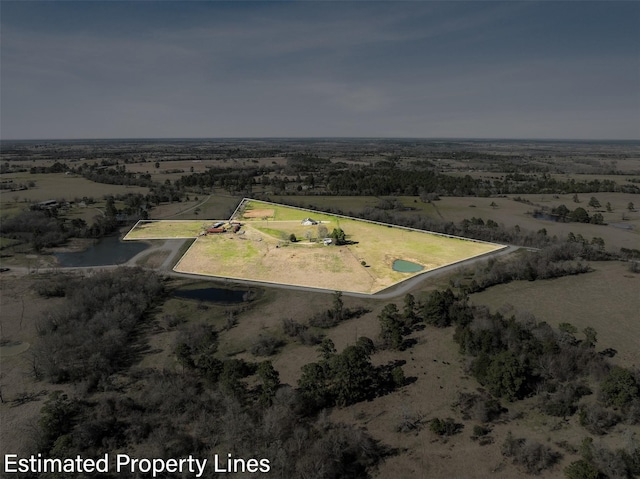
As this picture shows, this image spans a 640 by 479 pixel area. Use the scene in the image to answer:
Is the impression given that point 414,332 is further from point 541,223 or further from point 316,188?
point 316,188

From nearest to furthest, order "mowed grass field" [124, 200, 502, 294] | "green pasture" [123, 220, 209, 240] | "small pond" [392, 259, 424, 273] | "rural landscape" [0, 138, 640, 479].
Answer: "rural landscape" [0, 138, 640, 479] < "mowed grass field" [124, 200, 502, 294] < "small pond" [392, 259, 424, 273] < "green pasture" [123, 220, 209, 240]

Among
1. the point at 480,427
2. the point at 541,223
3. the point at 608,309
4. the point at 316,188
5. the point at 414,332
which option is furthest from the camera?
the point at 316,188

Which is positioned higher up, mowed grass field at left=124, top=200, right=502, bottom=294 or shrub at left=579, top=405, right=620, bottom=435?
mowed grass field at left=124, top=200, right=502, bottom=294

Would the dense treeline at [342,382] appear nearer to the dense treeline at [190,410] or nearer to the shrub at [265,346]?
the dense treeline at [190,410]

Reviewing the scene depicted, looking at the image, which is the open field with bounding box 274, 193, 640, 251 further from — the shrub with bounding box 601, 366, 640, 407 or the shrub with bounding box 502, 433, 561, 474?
the shrub with bounding box 502, 433, 561, 474

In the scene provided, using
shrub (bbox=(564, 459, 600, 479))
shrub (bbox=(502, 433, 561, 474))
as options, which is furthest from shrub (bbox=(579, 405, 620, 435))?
shrub (bbox=(564, 459, 600, 479))

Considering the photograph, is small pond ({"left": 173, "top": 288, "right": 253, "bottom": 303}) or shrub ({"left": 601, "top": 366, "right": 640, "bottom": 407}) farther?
small pond ({"left": 173, "top": 288, "right": 253, "bottom": 303})

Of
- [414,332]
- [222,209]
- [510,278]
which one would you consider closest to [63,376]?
[414,332]
